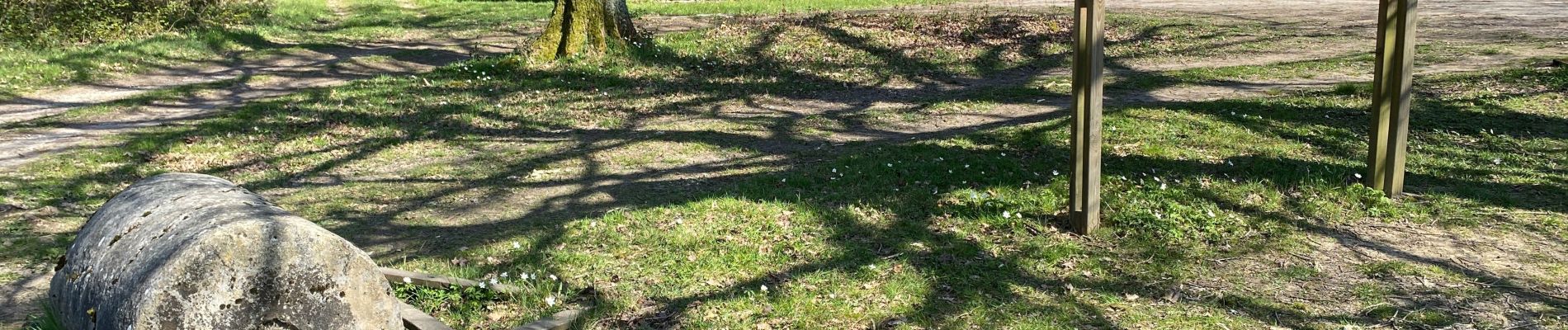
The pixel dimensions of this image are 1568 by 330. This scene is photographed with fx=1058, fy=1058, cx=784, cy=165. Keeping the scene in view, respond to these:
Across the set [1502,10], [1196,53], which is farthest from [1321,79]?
[1502,10]

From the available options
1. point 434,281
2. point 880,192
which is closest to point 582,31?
point 880,192

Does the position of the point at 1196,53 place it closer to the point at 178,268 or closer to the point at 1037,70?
the point at 1037,70

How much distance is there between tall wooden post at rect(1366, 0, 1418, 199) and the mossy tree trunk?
8077 mm

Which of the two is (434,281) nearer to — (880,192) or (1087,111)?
(880,192)

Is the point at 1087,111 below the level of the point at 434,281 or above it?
above

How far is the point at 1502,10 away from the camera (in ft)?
47.2

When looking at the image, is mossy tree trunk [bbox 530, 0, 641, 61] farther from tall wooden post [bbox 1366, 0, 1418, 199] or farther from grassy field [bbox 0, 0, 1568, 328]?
tall wooden post [bbox 1366, 0, 1418, 199]

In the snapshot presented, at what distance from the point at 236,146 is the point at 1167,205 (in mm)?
6801

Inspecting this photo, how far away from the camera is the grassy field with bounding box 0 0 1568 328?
4.48 m

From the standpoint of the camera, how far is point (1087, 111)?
5.04m

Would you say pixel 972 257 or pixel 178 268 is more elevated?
pixel 178 268

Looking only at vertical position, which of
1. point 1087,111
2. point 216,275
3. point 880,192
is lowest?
point 880,192

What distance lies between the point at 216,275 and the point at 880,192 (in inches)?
145

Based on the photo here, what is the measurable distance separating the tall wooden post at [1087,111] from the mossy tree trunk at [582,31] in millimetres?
7377
